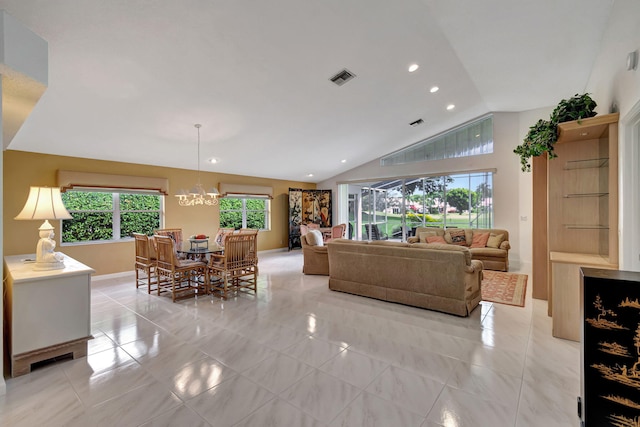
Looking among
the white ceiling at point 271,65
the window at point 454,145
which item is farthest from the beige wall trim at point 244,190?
the window at point 454,145

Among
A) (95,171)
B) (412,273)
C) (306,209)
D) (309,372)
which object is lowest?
(309,372)

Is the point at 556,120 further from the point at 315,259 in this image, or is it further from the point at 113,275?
the point at 113,275

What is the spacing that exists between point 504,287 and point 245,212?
6.62m

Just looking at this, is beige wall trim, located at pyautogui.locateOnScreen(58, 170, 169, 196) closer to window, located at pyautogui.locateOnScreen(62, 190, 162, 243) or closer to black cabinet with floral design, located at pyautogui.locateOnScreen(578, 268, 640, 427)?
window, located at pyautogui.locateOnScreen(62, 190, 162, 243)

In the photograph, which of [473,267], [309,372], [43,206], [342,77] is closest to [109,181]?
[43,206]

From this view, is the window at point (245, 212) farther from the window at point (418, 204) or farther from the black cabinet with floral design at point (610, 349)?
the black cabinet with floral design at point (610, 349)

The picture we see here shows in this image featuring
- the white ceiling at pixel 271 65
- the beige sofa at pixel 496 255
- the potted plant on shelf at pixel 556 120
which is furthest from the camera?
the beige sofa at pixel 496 255

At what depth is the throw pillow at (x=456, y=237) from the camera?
6969 mm

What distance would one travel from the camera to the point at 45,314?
246 cm

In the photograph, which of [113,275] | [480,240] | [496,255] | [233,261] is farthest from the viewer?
[480,240]

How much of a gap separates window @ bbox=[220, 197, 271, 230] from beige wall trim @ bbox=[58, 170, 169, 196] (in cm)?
179

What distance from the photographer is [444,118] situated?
6816 millimetres

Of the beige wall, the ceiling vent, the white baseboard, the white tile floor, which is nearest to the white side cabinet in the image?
the white tile floor

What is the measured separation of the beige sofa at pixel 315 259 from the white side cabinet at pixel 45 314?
12.0ft
